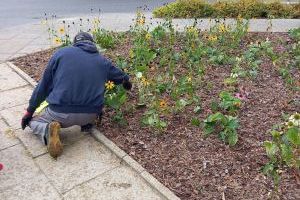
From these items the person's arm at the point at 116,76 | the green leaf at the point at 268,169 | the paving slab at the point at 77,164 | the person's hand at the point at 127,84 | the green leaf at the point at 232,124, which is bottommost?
the paving slab at the point at 77,164

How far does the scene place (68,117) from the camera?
3990mm

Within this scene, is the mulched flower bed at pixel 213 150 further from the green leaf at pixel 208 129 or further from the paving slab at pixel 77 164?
the paving slab at pixel 77 164

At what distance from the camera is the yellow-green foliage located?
9.01 metres

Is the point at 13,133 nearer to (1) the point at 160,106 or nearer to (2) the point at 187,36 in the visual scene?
(1) the point at 160,106

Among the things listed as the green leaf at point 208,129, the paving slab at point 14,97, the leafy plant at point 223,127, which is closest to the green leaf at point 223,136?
the leafy plant at point 223,127

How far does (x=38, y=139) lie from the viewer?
420cm

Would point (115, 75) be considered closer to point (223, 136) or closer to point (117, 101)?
point (117, 101)

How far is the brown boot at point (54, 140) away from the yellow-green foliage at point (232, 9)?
593 cm

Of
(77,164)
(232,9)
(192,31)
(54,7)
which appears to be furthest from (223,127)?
(54,7)

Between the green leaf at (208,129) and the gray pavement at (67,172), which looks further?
the green leaf at (208,129)

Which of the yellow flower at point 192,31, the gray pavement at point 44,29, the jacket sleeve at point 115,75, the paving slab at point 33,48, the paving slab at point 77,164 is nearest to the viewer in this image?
the paving slab at point 77,164

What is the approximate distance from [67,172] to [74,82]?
925 millimetres

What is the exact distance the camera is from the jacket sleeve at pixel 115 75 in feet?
14.1

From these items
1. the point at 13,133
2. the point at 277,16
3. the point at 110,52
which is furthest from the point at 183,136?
the point at 277,16
